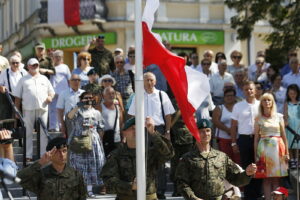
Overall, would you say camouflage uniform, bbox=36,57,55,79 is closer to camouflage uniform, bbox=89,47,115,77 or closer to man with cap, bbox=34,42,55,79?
man with cap, bbox=34,42,55,79

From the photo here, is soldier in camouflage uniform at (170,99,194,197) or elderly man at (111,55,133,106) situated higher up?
elderly man at (111,55,133,106)

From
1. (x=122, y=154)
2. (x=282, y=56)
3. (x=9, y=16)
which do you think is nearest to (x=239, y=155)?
(x=122, y=154)

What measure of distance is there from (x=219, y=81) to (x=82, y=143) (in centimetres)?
433

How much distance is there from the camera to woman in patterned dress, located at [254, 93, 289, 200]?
46.0ft

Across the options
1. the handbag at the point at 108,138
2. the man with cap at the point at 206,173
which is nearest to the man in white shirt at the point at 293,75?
the handbag at the point at 108,138

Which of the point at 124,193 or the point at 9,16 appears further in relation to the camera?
the point at 9,16

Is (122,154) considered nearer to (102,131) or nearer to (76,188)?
(76,188)

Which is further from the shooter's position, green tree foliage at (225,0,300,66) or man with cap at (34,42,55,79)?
green tree foliage at (225,0,300,66)

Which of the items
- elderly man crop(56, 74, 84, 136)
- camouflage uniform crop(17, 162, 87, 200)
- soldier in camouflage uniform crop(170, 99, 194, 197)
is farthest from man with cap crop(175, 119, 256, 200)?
elderly man crop(56, 74, 84, 136)

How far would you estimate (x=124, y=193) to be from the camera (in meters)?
10.2

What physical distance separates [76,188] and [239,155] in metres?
5.11

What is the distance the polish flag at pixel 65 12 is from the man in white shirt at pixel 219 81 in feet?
64.2

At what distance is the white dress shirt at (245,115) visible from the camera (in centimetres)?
1474

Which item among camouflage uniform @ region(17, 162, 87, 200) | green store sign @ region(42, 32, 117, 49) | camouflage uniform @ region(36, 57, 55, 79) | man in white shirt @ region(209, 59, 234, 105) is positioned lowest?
camouflage uniform @ region(17, 162, 87, 200)
